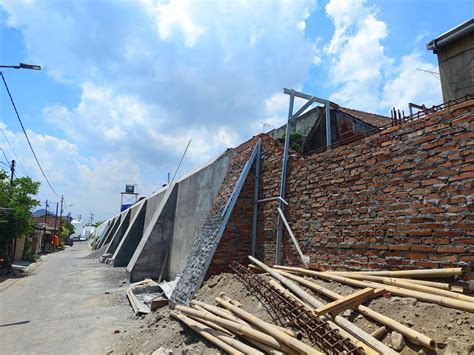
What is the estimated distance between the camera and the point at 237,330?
3943 mm

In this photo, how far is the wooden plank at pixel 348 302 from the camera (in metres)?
3.44

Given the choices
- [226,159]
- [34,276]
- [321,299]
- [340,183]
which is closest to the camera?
[321,299]

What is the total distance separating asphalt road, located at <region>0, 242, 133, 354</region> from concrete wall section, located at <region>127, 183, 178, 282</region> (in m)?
0.79

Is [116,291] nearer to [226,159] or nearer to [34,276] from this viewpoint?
[226,159]

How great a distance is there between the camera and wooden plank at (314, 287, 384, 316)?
344 centimetres

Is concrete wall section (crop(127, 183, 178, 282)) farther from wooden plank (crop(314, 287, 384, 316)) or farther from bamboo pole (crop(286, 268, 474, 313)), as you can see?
wooden plank (crop(314, 287, 384, 316))

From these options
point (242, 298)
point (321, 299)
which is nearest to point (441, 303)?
point (321, 299)

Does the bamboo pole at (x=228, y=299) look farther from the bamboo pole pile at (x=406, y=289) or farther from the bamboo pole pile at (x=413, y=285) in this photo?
the bamboo pole pile at (x=413, y=285)

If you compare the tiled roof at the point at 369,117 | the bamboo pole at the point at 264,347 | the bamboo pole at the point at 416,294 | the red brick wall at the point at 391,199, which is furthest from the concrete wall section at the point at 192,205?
the tiled roof at the point at 369,117

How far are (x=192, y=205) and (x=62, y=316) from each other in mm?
4600

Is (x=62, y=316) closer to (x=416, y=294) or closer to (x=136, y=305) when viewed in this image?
(x=136, y=305)

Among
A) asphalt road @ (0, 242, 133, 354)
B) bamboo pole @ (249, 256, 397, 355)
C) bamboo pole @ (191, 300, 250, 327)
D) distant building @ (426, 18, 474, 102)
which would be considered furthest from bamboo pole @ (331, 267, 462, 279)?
distant building @ (426, 18, 474, 102)

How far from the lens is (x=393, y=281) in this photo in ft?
12.0

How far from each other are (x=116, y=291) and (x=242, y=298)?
6047mm
